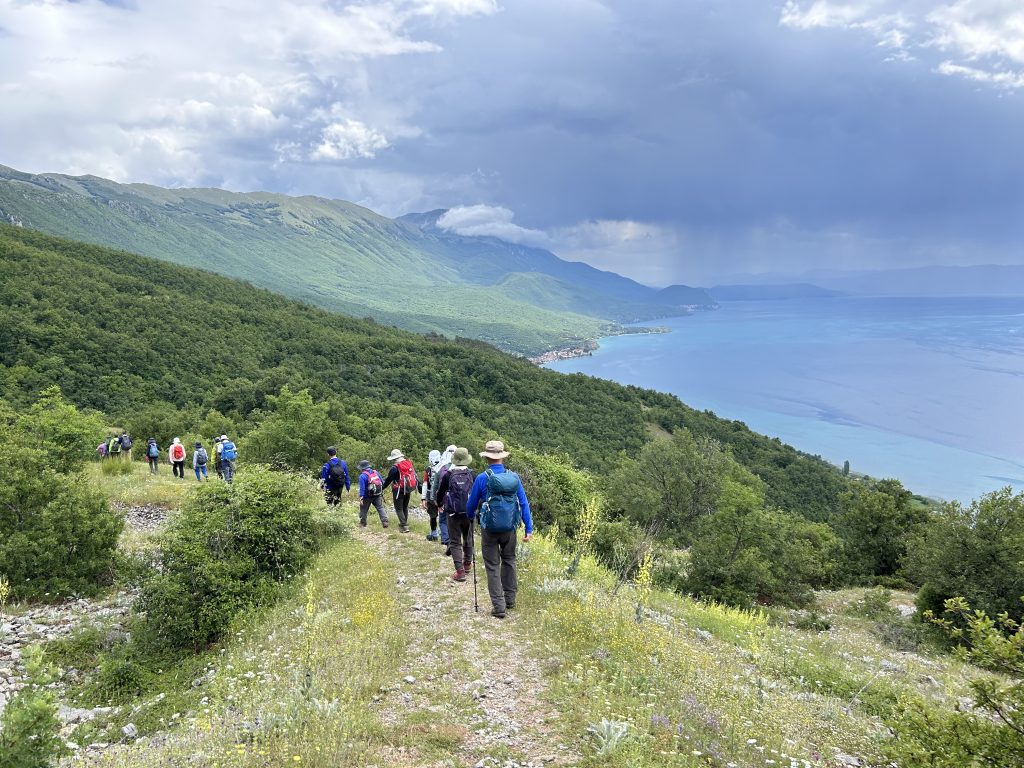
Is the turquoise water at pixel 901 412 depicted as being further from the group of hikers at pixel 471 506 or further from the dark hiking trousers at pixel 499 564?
the dark hiking trousers at pixel 499 564

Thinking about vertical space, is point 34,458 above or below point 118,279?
below

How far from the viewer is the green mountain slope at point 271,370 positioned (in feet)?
188

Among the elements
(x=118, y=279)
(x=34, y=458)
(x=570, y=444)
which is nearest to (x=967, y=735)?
(x=34, y=458)

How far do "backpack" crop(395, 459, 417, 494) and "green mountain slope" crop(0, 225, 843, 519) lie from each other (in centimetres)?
2518

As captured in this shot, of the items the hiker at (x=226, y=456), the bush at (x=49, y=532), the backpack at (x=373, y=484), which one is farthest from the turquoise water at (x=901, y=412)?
the bush at (x=49, y=532)

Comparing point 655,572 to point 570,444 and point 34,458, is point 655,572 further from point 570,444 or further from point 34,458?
point 570,444

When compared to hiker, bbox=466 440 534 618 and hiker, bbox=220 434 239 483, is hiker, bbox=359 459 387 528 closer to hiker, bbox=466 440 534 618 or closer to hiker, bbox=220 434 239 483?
hiker, bbox=466 440 534 618

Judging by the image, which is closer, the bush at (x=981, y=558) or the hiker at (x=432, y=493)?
the hiker at (x=432, y=493)

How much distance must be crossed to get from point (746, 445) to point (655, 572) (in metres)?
72.4

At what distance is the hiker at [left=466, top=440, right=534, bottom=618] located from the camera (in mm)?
7145

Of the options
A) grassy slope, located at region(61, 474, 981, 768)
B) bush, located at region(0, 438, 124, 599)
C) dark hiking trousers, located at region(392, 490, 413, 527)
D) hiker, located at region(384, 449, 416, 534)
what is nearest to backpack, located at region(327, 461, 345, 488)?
hiker, located at region(384, 449, 416, 534)

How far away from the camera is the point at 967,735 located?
3.54 m

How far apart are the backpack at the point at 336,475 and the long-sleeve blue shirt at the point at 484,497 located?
6.08 meters

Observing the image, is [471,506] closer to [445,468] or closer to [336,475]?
[445,468]
